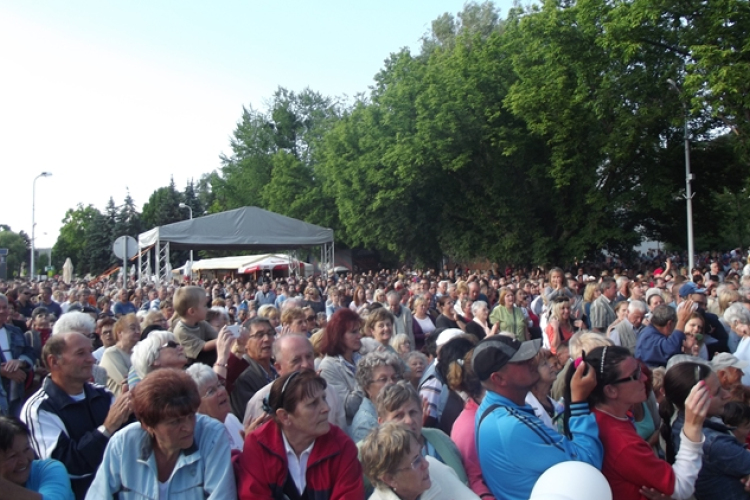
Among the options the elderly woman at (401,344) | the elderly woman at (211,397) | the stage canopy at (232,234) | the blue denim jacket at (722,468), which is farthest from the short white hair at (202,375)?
the stage canopy at (232,234)

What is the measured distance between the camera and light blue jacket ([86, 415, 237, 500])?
2930 millimetres

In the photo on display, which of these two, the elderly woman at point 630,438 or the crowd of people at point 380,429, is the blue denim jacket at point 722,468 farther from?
the elderly woman at point 630,438

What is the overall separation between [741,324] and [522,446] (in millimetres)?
5060

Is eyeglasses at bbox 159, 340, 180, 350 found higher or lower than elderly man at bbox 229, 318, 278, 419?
higher

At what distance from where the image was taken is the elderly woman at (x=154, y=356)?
4.23 meters

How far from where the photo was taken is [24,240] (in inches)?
3423

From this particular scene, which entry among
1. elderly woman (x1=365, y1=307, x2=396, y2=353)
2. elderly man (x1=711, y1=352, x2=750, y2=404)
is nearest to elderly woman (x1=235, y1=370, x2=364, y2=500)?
elderly man (x1=711, y1=352, x2=750, y2=404)

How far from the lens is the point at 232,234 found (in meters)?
23.8

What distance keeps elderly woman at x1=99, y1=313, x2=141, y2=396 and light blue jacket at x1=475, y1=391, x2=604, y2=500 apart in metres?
3.21

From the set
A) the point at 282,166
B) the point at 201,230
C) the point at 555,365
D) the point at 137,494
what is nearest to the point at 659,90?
the point at 201,230

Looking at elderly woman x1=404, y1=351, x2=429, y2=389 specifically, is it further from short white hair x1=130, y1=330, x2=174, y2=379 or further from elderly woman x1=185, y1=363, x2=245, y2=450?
short white hair x1=130, y1=330, x2=174, y2=379

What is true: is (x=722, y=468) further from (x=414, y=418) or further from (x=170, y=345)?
(x=170, y=345)

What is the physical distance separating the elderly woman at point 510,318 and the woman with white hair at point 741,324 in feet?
10.5

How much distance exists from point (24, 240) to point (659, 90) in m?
84.7
